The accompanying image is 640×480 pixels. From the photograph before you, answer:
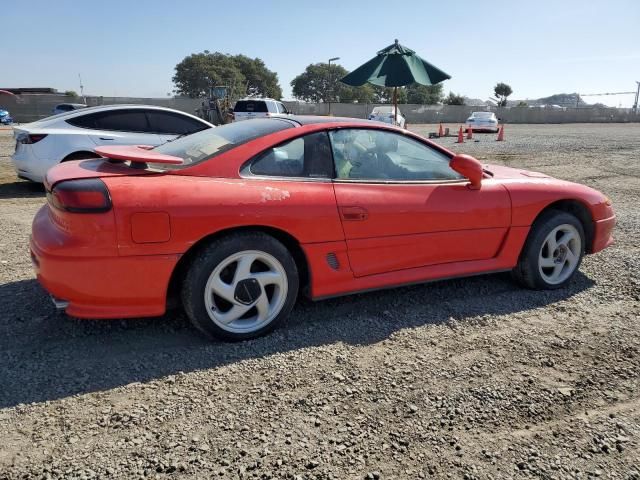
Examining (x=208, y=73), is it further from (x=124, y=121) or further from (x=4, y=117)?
(x=124, y=121)

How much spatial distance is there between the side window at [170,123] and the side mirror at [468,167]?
17.0 feet

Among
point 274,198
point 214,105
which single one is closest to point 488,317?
point 274,198

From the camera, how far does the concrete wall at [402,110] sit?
30.8 meters

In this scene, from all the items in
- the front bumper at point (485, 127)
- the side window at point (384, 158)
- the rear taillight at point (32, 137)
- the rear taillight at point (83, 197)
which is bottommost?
the rear taillight at point (83, 197)

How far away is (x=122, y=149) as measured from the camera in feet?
10.7

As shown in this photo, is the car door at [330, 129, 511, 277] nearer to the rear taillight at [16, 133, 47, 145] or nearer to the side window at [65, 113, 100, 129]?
the side window at [65, 113, 100, 129]

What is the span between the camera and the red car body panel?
2641 mm

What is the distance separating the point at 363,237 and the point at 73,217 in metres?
1.73

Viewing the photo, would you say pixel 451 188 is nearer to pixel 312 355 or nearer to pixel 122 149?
pixel 312 355

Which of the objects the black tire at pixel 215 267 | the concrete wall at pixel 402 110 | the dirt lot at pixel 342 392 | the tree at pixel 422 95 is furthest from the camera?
the tree at pixel 422 95

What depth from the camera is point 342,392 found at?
2557 mm

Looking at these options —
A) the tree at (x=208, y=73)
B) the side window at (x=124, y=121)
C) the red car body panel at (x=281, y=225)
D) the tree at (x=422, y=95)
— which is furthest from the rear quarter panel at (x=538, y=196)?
the tree at (x=422, y=95)

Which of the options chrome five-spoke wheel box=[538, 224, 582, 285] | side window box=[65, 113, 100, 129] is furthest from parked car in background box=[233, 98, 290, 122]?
chrome five-spoke wheel box=[538, 224, 582, 285]

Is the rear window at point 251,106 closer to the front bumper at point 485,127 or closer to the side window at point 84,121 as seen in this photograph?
the front bumper at point 485,127
